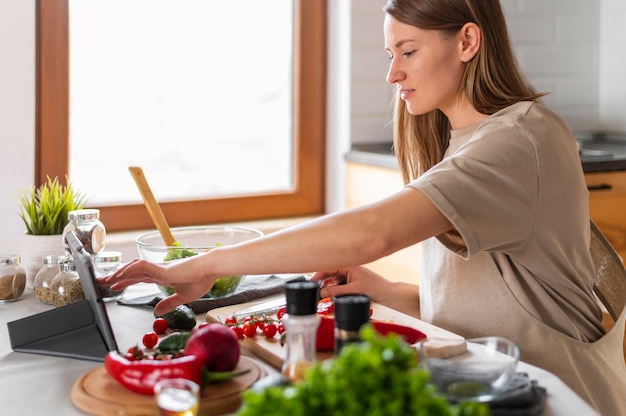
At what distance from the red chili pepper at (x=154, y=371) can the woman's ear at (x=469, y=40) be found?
90 centimetres

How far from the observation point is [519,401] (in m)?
1.15

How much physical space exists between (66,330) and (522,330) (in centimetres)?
87

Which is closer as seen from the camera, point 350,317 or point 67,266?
point 350,317

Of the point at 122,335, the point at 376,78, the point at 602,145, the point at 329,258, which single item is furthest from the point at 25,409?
the point at 602,145

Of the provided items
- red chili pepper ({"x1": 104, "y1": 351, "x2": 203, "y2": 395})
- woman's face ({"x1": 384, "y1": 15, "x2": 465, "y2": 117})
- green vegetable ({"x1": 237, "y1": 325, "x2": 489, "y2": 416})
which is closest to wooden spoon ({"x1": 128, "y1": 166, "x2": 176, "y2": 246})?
woman's face ({"x1": 384, "y1": 15, "x2": 465, "y2": 117})

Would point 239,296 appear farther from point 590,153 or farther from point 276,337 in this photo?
point 590,153

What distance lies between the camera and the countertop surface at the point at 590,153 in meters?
2.77

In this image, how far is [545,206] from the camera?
1.57 m

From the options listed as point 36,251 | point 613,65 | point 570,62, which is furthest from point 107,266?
point 613,65

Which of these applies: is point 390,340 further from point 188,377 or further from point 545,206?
point 545,206

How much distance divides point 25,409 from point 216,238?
3.15 feet

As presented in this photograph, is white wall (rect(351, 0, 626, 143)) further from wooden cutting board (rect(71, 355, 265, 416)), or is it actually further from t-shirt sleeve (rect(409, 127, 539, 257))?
wooden cutting board (rect(71, 355, 265, 416))

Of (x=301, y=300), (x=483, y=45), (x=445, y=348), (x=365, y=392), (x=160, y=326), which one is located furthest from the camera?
(x=483, y=45)

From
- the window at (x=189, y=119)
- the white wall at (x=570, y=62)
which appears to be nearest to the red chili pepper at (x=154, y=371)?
the window at (x=189, y=119)
